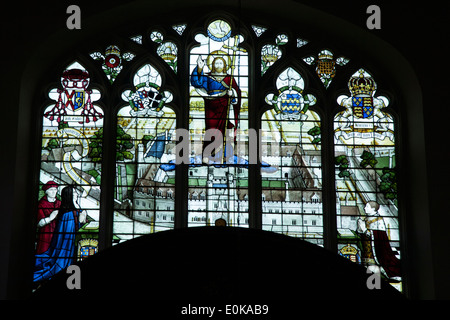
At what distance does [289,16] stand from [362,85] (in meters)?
1.22

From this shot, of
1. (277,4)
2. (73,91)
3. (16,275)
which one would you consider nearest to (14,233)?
(16,275)

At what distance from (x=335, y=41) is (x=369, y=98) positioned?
819 millimetres

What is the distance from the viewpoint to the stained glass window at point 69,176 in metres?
7.56

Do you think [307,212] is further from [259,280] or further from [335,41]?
[259,280]

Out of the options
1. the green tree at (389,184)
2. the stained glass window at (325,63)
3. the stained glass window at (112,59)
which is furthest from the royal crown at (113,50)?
the green tree at (389,184)

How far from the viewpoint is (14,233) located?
7.21 metres

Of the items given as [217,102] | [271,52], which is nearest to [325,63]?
[271,52]

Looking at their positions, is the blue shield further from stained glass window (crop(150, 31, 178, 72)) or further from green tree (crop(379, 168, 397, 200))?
green tree (crop(379, 168, 397, 200))

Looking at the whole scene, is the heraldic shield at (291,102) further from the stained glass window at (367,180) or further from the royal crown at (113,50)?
the royal crown at (113,50)

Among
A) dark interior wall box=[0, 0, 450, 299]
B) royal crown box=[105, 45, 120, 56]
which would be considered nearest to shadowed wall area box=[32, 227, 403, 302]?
dark interior wall box=[0, 0, 450, 299]

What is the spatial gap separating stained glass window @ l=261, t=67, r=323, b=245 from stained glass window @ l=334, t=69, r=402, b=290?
261 mm

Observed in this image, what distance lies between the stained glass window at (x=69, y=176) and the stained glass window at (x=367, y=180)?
2.74m

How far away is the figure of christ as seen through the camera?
8.11 metres

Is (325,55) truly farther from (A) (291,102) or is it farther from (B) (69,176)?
(B) (69,176)
